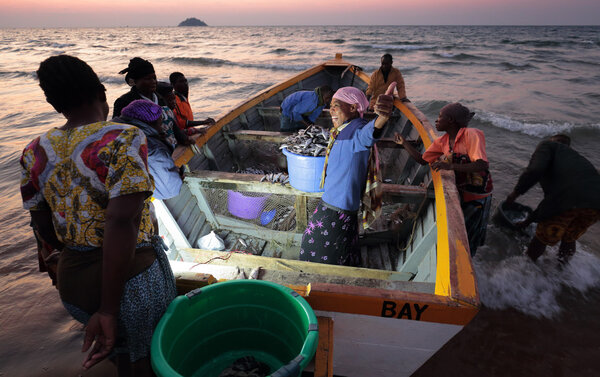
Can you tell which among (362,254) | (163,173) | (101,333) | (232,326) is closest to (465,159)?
(362,254)

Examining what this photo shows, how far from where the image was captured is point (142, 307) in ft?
4.47

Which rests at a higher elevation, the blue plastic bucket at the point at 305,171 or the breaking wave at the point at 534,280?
the blue plastic bucket at the point at 305,171

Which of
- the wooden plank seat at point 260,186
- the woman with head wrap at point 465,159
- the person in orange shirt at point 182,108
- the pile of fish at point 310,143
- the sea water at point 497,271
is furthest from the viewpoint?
the person in orange shirt at point 182,108

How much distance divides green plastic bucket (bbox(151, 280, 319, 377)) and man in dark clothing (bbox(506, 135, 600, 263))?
3482mm

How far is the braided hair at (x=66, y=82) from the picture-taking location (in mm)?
1154

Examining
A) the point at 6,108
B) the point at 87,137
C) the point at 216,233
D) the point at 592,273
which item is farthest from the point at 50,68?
the point at 6,108

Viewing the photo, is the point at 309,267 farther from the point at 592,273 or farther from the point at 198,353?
the point at 592,273

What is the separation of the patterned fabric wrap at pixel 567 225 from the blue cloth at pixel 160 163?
455cm

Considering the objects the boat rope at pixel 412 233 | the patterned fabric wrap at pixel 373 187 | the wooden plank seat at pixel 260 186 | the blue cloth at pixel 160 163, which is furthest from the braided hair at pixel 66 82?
the boat rope at pixel 412 233

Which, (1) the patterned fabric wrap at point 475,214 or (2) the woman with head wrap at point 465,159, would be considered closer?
(2) the woman with head wrap at point 465,159

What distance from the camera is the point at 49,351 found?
3.19m

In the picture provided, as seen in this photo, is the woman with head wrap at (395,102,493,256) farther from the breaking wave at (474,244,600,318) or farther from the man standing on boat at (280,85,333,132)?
the man standing on boat at (280,85,333,132)

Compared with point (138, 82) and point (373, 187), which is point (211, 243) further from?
→ point (373, 187)

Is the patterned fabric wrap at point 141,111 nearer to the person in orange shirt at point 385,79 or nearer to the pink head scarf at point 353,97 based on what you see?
the pink head scarf at point 353,97
